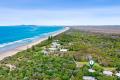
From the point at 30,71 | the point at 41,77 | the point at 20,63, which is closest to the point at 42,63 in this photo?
the point at 20,63

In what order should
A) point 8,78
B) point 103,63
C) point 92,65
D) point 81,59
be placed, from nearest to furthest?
point 8,78
point 92,65
point 103,63
point 81,59

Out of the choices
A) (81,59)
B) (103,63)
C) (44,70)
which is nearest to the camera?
(44,70)

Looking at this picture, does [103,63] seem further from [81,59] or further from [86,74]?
[86,74]

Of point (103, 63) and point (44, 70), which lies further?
point (103, 63)

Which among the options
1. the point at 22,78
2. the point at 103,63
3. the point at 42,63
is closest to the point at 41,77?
the point at 22,78

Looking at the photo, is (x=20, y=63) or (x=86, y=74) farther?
→ (x=20, y=63)

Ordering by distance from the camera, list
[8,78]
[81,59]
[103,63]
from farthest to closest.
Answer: [81,59]
[103,63]
[8,78]

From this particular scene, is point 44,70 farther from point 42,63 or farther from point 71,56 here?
point 71,56

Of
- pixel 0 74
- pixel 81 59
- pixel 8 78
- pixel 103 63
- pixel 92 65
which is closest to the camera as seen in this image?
pixel 8 78

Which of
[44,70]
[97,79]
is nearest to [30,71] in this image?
[44,70]
